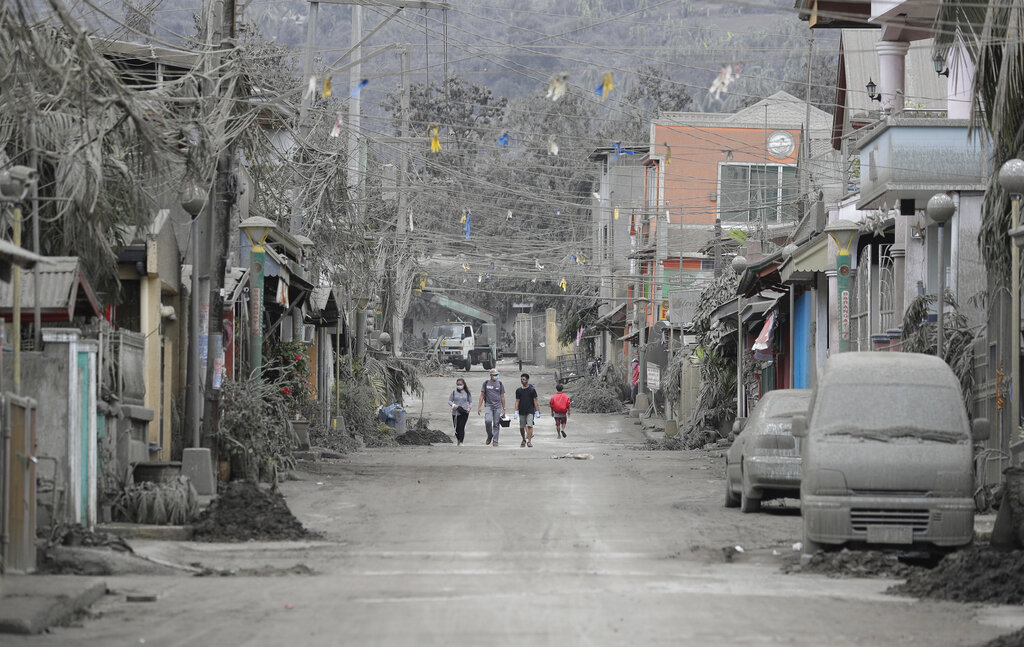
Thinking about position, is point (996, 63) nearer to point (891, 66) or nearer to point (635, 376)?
point (891, 66)

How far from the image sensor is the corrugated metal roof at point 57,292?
48.6 ft

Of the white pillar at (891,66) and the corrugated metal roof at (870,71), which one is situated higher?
the corrugated metal roof at (870,71)

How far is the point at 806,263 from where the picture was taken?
98.5 feet

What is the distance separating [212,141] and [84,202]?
2044mm

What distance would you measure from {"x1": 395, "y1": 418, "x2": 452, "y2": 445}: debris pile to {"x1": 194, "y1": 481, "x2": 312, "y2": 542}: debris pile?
869 inches

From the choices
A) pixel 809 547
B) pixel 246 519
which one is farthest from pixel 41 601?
pixel 809 547

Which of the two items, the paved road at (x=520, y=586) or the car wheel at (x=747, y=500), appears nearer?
the paved road at (x=520, y=586)

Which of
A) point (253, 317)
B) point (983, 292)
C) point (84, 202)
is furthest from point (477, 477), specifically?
point (84, 202)

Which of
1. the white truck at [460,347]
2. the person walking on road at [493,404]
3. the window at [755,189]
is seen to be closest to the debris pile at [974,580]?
the person walking on road at [493,404]

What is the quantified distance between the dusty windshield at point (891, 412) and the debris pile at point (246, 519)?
18.6ft

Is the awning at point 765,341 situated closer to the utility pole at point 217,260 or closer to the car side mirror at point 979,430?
the utility pole at point 217,260

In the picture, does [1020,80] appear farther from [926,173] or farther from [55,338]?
[55,338]

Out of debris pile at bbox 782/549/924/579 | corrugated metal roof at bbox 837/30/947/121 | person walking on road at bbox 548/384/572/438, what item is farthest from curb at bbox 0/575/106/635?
person walking on road at bbox 548/384/572/438

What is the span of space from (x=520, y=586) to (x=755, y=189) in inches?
1633
